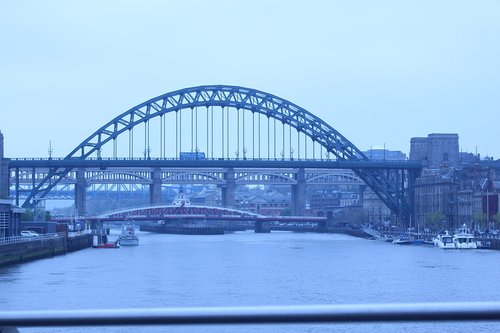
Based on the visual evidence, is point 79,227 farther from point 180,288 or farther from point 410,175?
point 180,288

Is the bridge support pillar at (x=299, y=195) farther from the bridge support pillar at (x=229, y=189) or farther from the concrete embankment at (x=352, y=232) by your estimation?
the bridge support pillar at (x=229, y=189)

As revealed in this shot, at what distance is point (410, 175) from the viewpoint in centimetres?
6481

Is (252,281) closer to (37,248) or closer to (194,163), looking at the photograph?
(37,248)

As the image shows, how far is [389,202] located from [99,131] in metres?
17.6

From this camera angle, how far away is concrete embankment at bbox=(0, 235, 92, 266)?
110 ft

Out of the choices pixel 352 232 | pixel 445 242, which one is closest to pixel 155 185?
pixel 352 232

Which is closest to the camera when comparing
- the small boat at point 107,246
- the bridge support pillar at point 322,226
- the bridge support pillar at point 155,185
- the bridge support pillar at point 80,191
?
the small boat at point 107,246

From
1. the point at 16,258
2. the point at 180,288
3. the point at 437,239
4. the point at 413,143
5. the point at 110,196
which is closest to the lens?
the point at 180,288

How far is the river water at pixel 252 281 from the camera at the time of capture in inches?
776

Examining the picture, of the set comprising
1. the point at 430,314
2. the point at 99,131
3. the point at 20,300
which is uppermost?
the point at 99,131

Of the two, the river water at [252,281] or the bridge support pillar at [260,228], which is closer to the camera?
the river water at [252,281]

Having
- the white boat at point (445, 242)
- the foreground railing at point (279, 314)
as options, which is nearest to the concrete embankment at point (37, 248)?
the white boat at point (445, 242)

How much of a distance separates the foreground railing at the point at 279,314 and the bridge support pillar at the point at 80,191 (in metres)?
64.5

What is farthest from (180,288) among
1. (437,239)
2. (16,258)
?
(437,239)
